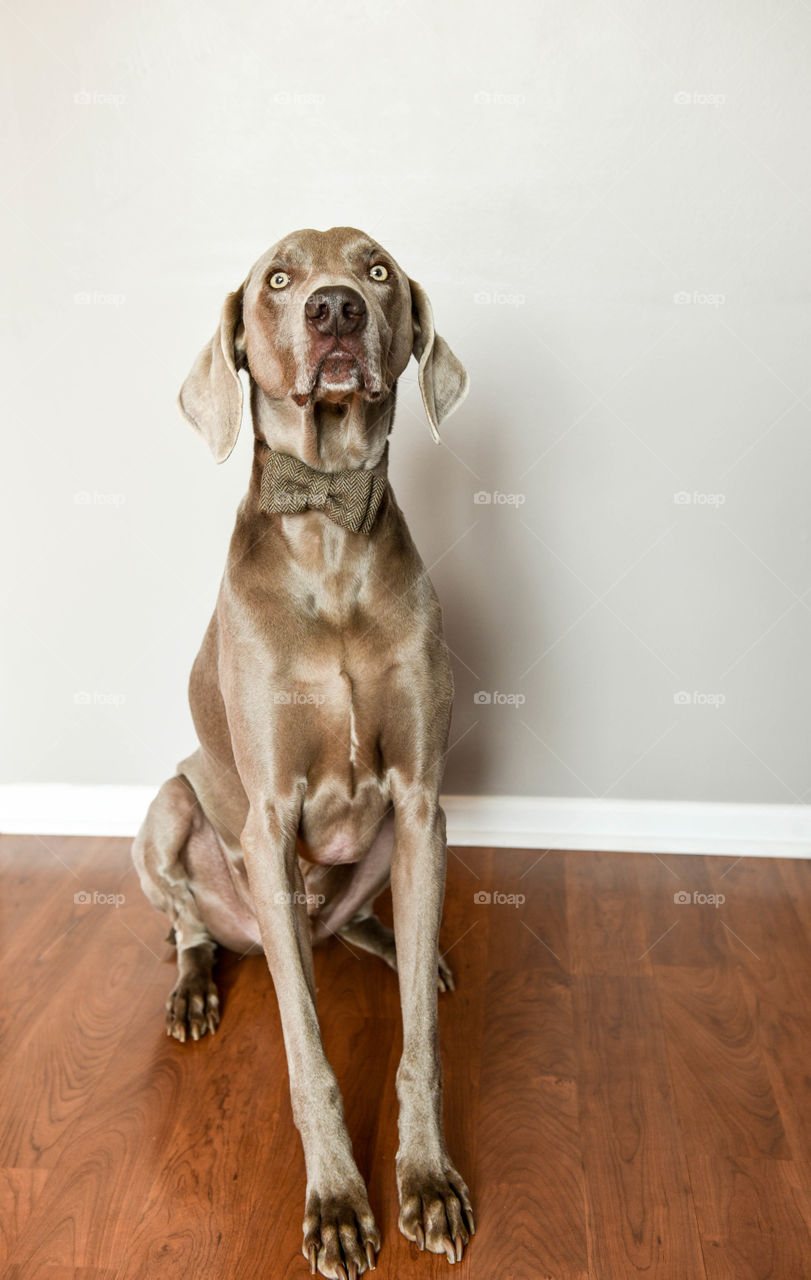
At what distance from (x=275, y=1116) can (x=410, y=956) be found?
1.46ft

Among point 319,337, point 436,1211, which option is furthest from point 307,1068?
point 319,337

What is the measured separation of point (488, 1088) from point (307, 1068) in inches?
20.0

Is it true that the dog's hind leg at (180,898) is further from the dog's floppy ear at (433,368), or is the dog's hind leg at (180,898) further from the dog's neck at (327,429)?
the dog's floppy ear at (433,368)

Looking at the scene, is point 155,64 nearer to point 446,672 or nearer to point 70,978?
point 446,672

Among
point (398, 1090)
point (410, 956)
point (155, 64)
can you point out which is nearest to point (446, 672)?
point (410, 956)

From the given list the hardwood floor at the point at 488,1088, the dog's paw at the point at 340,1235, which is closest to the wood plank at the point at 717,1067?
the hardwood floor at the point at 488,1088

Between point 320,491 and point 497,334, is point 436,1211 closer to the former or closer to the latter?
point 320,491

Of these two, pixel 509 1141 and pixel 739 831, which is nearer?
pixel 509 1141

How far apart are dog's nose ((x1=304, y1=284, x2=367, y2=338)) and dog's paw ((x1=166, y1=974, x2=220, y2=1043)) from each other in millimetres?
1485

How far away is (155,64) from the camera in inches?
119

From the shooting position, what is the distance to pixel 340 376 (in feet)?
6.39

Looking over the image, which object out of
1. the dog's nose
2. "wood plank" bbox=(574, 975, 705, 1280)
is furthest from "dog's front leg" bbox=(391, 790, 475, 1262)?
the dog's nose

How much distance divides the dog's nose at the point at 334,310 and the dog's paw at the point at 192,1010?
1.48 metres

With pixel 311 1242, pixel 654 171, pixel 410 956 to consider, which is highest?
pixel 654 171
